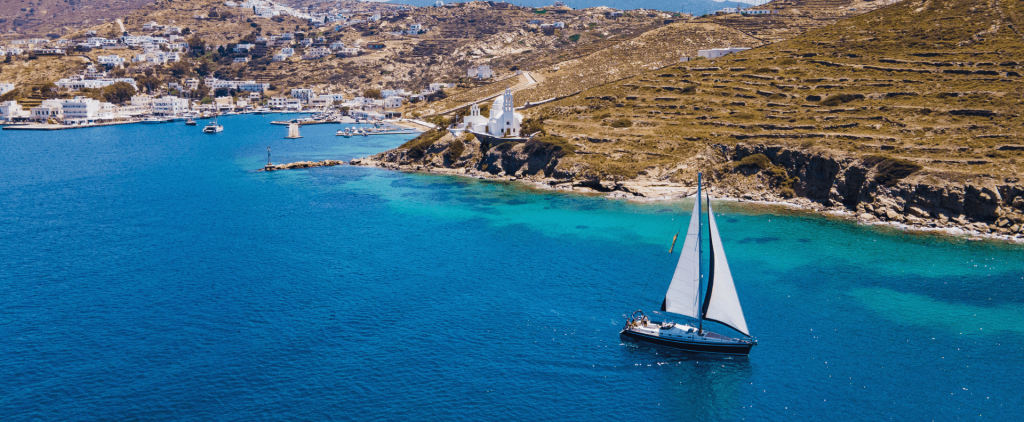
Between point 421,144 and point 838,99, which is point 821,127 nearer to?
point 838,99

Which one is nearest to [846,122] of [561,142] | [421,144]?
[561,142]

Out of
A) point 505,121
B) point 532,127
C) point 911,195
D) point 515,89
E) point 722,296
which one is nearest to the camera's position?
point 722,296

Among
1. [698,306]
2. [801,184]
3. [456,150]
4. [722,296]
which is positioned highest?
[456,150]

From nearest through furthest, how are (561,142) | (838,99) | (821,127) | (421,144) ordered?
1. (821,127)
2. (838,99)
3. (561,142)
4. (421,144)

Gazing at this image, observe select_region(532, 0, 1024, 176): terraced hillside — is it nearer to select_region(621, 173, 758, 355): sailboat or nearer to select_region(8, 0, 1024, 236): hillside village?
select_region(8, 0, 1024, 236): hillside village

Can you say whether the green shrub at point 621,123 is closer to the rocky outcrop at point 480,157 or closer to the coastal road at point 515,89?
the rocky outcrop at point 480,157

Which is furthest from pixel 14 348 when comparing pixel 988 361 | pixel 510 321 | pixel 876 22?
pixel 876 22
